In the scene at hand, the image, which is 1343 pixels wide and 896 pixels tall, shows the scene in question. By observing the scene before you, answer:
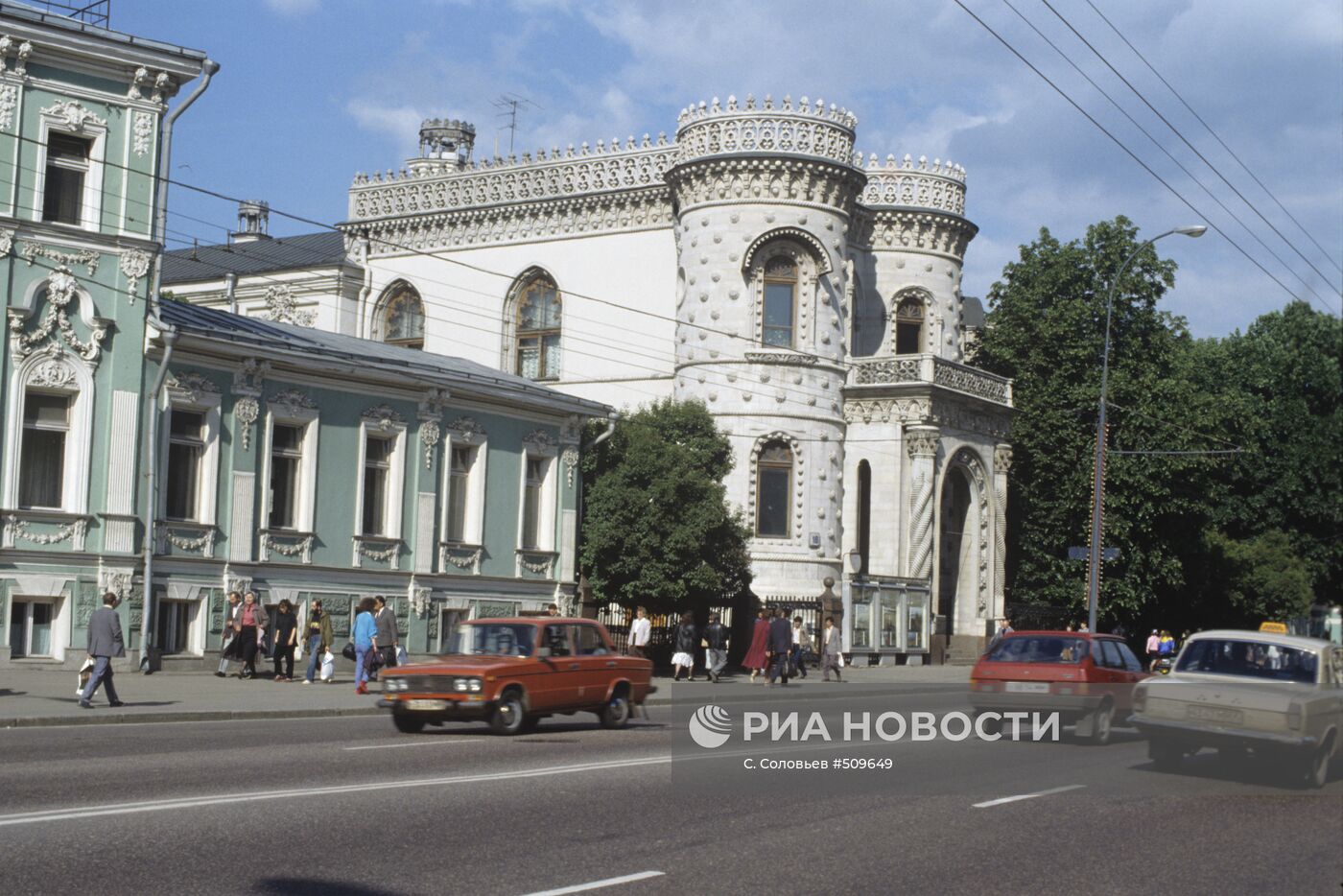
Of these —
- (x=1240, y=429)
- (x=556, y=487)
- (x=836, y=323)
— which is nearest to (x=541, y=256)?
(x=836, y=323)

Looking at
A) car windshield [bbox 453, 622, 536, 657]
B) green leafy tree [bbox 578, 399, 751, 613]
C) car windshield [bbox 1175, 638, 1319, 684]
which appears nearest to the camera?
car windshield [bbox 1175, 638, 1319, 684]

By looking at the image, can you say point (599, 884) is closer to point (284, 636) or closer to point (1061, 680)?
point (1061, 680)

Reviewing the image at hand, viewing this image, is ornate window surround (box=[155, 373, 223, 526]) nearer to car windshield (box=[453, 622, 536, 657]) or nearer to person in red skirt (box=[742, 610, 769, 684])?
car windshield (box=[453, 622, 536, 657])

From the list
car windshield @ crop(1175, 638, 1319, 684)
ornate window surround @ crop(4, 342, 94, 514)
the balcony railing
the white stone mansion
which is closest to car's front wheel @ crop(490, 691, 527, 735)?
car windshield @ crop(1175, 638, 1319, 684)

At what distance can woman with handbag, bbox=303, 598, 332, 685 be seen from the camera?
29.9 metres

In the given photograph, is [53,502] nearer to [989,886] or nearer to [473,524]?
[473,524]

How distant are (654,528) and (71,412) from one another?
1435 centimetres

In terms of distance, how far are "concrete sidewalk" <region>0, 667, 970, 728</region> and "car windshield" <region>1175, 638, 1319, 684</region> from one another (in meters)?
11.1

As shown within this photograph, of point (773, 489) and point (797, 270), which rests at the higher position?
point (797, 270)

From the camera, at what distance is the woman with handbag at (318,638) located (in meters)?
29.9

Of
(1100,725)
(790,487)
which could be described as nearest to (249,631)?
(1100,725)

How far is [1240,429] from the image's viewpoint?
59188 millimetres

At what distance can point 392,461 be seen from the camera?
116 feet

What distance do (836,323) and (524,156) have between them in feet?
41.5
